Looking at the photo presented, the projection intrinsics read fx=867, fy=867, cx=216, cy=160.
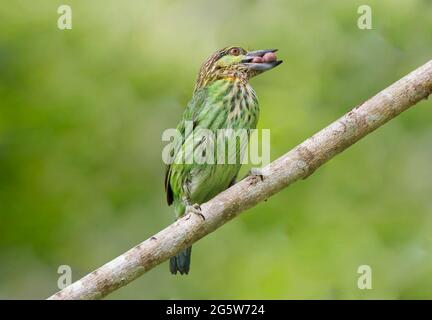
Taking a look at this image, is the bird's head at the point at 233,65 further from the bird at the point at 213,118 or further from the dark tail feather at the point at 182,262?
the dark tail feather at the point at 182,262

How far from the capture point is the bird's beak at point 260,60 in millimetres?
4578

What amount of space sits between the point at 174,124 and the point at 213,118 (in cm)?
98

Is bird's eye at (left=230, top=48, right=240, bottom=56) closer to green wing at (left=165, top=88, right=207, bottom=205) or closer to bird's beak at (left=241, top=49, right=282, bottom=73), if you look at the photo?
bird's beak at (left=241, top=49, right=282, bottom=73)

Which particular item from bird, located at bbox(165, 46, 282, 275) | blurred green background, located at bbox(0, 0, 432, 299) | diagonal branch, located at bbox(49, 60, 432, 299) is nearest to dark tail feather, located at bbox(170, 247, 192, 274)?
bird, located at bbox(165, 46, 282, 275)

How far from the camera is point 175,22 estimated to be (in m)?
5.52

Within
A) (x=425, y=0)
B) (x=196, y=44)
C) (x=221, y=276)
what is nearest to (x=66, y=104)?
(x=196, y=44)

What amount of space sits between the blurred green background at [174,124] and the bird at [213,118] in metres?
0.45

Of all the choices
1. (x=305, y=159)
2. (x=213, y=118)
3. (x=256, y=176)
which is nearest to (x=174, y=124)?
(x=213, y=118)

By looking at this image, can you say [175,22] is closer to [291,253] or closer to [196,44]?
[196,44]

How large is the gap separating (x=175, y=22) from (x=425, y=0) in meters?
1.58

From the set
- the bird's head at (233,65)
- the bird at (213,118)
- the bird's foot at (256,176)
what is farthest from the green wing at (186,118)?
the bird's foot at (256,176)

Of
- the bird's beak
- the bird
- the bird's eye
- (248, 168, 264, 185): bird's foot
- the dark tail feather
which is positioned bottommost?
the dark tail feather

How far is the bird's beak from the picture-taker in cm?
458

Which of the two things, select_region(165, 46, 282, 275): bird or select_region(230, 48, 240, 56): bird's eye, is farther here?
select_region(230, 48, 240, 56): bird's eye
